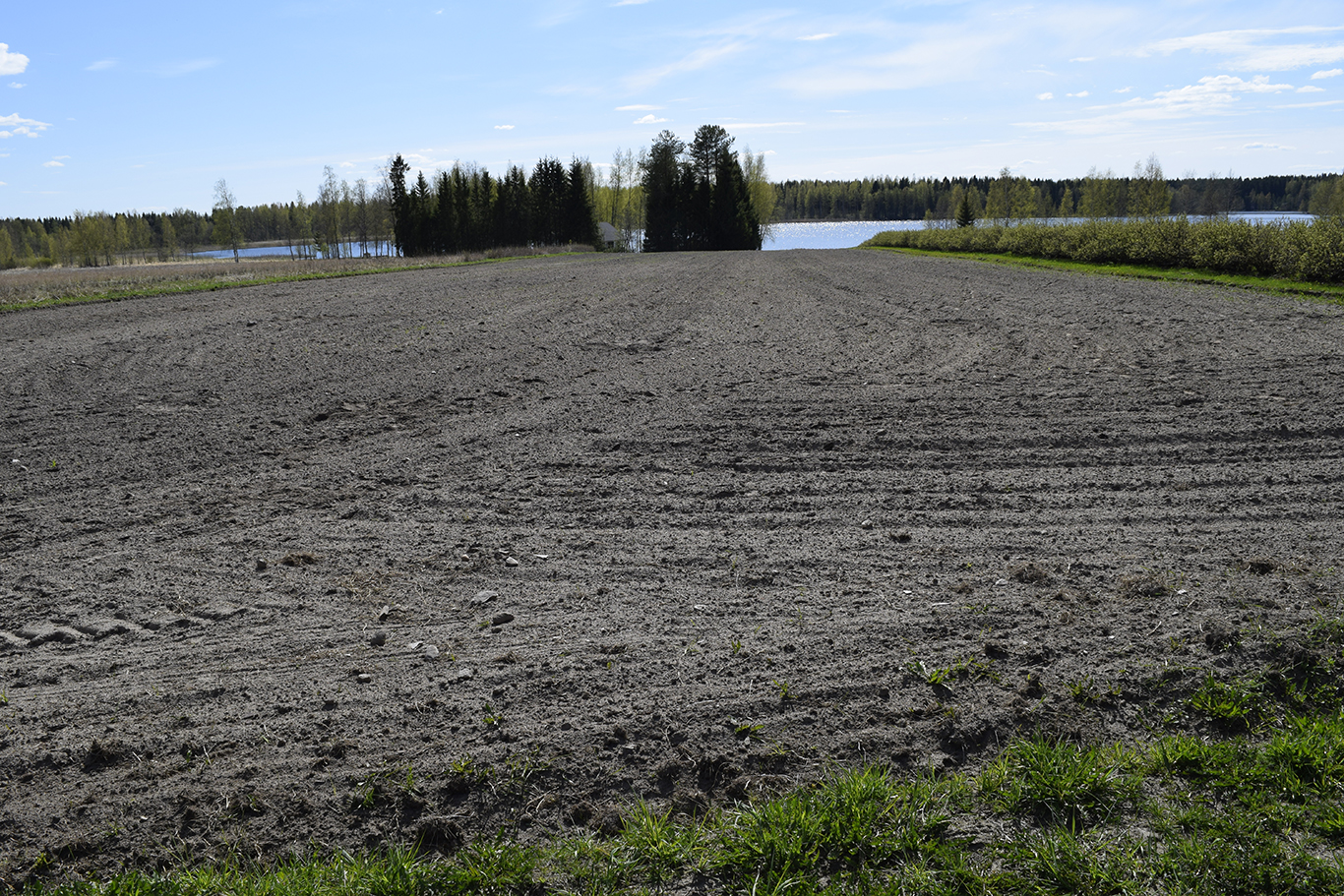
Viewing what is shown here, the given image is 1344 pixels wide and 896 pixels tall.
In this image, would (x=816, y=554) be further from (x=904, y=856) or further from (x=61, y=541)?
(x=61, y=541)

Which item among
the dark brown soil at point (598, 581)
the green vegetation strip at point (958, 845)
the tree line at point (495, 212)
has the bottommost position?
the green vegetation strip at point (958, 845)

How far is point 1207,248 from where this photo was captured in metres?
21.3

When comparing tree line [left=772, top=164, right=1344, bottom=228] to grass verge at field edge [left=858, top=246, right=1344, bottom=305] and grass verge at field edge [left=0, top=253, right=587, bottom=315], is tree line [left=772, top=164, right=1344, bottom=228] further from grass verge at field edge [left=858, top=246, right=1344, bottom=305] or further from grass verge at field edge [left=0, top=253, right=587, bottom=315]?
grass verge at field edge [left=0, top=253, right=587, bottom=315]

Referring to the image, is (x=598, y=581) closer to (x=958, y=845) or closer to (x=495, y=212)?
(x=958, y=845)

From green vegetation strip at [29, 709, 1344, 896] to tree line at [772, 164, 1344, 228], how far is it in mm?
35220

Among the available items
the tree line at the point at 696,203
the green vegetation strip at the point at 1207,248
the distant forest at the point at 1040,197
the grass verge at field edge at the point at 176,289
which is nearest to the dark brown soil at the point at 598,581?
the green vegetation strip at the point at 1207,248

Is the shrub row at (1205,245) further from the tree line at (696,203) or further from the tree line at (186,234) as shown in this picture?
the tree line at (186,234)

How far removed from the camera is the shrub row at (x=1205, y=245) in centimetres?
1747

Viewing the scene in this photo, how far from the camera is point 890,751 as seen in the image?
2.99 m

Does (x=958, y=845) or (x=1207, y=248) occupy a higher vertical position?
(x=1207, y=248)

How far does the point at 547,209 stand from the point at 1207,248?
63.5 metres

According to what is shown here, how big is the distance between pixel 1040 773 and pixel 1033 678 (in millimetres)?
608

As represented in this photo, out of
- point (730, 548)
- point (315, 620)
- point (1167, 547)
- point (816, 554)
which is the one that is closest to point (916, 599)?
point (816, 554)

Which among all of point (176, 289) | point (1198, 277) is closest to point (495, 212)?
point (176, 289)
